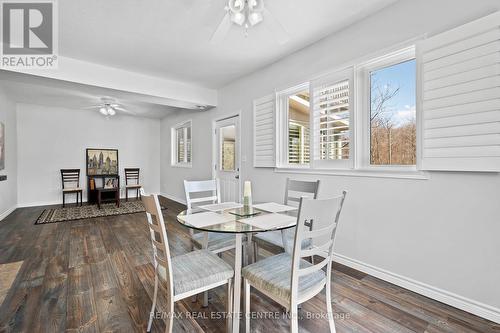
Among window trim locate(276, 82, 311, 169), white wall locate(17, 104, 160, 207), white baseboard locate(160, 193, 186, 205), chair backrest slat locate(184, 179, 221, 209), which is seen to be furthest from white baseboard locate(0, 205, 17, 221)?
window trim locate(276, 82, 311, 169)

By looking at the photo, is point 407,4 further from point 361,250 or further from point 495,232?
point 361,250

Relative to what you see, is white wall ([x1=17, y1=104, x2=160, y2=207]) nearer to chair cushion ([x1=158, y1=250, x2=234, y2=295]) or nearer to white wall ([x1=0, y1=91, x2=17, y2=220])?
white wall ([x1=0, y1=91, x2=17, y2=220])

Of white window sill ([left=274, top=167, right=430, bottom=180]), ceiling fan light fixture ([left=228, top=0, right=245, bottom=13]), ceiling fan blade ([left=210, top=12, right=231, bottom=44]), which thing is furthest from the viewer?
white window sill ([left=274, top=167, right=430, bottom=180])

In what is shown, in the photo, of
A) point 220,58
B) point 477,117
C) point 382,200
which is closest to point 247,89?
point 220,58

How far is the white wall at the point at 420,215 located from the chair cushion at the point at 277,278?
111cm

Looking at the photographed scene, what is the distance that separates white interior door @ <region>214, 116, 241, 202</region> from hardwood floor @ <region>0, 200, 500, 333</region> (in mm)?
1649

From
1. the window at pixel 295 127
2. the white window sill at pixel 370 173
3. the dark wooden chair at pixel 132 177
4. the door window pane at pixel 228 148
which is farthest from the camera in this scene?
the dark wooden chair at pixel 132 177

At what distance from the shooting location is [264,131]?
363 centimetres

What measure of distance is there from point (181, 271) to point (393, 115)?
2.35m

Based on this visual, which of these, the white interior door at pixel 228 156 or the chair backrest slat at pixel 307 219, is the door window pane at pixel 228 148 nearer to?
the white interior door at pixel 228 156

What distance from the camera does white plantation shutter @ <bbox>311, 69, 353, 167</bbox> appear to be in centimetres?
258

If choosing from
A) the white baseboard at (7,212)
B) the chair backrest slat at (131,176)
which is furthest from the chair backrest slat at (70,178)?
the chair backrest slat at (131,176)

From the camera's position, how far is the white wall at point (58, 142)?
5715 mm

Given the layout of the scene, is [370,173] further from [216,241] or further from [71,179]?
[71,179]
